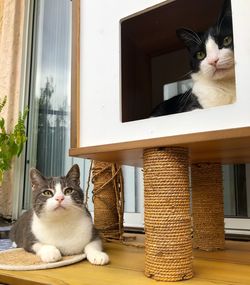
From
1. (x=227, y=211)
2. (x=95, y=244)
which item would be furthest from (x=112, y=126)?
(x=227, y=211)

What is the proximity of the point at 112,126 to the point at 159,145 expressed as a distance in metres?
0.16

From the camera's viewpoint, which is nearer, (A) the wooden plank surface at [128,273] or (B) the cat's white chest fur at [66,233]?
(A) the wooden plank surface at [128,273]

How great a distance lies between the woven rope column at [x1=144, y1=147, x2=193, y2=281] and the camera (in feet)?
2.33

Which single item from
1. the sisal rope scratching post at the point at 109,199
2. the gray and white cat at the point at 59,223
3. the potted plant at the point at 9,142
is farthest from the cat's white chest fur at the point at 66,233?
the potted plant at the point at 9,142

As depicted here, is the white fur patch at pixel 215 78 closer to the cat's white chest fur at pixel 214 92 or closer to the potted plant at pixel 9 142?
the cat's white chest fur at pixel 214 92

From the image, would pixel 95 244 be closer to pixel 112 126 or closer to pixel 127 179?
pixel 112 126

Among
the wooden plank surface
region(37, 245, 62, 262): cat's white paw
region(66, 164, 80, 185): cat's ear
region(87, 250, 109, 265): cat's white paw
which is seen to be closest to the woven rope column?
the wooden plank surface

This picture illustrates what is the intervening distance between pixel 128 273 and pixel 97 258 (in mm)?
119

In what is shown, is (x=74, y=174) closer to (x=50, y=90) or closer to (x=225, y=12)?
(x=225, y=12)

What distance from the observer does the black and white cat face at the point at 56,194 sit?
93 cm

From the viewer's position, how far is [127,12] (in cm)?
83

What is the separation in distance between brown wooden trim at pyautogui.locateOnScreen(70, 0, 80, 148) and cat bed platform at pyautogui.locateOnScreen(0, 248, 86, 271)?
293 mm

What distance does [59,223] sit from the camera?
972mm

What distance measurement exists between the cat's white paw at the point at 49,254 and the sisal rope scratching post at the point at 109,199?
12.8 inches
